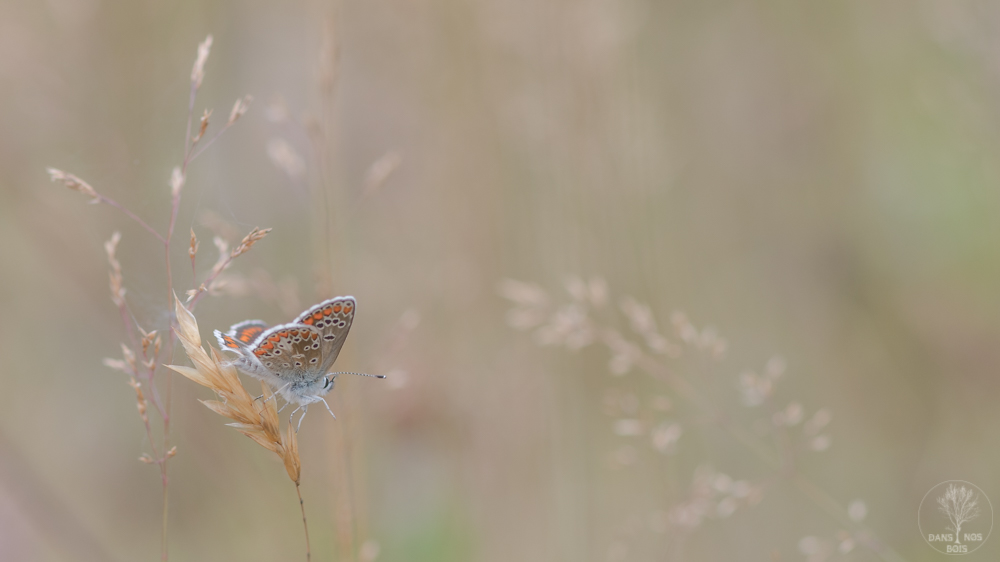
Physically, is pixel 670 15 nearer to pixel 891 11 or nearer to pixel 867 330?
pixel 891 11

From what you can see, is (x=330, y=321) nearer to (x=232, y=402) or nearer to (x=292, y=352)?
(x=292, y=352)

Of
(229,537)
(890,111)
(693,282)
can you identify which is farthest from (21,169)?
(890,111)

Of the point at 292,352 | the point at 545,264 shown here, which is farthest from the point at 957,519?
the point at 292,352

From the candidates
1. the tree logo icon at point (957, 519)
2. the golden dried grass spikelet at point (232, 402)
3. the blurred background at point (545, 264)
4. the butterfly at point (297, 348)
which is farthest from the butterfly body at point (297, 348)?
the tree logo icon at point (957, 519)

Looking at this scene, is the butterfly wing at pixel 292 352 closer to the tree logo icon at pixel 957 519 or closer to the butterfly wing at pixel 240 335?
the butterfly wing at pixel 240 335

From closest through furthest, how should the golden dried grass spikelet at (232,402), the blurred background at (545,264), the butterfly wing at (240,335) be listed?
the golden dried grass spikelet at (232,402)
the butterfly wing at (240,335)
the blurred background at (545,264)

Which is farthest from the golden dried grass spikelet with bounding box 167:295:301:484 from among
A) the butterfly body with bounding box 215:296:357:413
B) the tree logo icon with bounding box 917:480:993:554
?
the tree logo icon with bounding box 917:480:993:554

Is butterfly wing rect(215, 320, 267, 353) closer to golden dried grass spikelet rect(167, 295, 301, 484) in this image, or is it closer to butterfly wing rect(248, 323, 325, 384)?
butterfly wing rect(248, 323, 325, 384)
